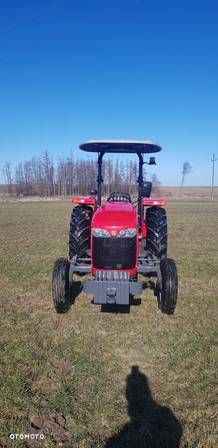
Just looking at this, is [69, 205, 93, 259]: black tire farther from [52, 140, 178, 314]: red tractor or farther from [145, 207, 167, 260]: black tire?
[145, 207, 167, 260]: black tire

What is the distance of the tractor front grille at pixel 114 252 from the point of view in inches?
199

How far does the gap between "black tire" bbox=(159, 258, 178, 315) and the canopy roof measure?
201cm

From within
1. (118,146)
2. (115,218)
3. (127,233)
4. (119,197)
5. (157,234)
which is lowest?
(157,234)

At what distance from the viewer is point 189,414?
3.05 meters

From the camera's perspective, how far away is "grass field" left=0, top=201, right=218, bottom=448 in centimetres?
286

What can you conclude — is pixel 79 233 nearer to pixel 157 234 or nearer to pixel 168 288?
pixel 157 234

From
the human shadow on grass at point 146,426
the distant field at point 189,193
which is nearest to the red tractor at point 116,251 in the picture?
the human shadow on grass at point 146,426

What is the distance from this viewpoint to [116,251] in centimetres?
506

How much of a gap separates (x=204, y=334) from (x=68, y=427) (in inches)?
94.8

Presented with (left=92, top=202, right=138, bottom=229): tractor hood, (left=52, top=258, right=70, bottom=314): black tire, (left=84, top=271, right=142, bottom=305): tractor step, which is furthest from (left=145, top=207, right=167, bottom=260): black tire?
(left=52, top=258, right=70, bottom=314): black tire

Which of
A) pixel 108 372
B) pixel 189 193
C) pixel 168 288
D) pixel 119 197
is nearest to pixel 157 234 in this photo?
pixel 119 197

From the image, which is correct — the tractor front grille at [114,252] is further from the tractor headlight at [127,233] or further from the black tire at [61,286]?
the black tire at [61,286]

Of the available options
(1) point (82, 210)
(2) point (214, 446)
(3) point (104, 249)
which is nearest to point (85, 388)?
(2) point (214, 446)

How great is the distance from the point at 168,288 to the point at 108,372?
1651 mm
